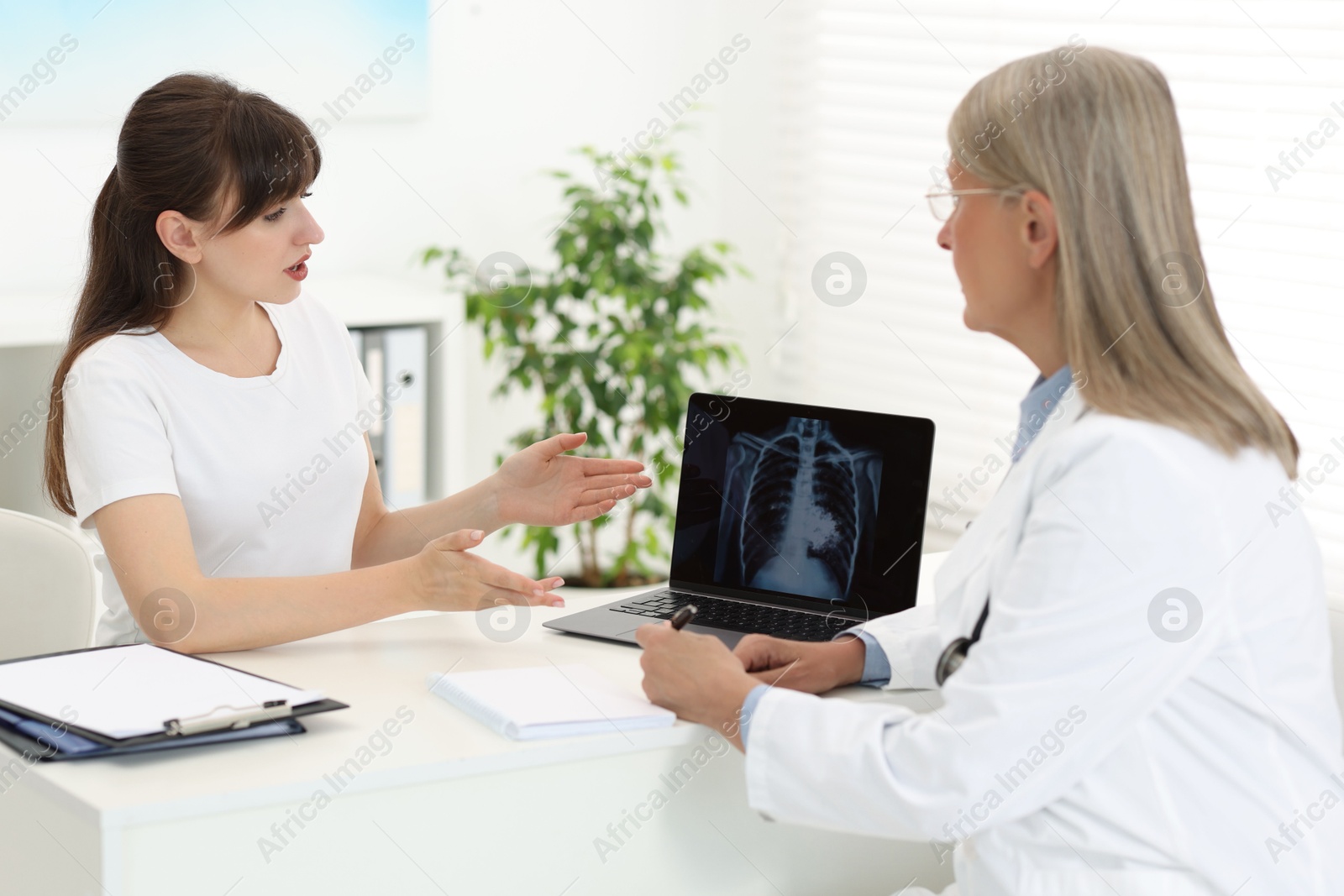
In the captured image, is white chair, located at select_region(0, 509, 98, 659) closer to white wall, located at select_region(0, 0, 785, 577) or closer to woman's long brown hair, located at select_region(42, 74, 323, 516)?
woman's long brown hair, located at select_region(42, 74, 323, 516)

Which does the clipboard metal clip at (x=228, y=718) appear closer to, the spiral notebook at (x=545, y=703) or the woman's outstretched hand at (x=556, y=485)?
the spiral notebook at (x=545, y=703)

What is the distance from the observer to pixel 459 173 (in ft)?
12.2

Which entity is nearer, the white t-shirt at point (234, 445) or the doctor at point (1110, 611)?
the doctor at point (1110, 611)

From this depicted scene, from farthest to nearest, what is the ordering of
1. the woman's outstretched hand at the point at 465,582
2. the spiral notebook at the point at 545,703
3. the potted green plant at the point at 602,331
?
1. the potted green plant at the point at 602,331
2. the woman's outstretched hand at the point at 465,582
3. the spiral notebook at the point at 545,703

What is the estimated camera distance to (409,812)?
4.13 ft

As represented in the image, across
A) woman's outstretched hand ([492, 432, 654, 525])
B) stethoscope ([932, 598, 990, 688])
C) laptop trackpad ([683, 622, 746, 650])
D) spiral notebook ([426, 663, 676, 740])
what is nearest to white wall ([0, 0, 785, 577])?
woman's outstretched hand ([492, 432, 654, 525])

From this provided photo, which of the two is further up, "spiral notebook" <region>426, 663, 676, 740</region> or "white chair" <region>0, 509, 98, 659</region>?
"spiral notebook" <region>426, 663, 676, 740</region>

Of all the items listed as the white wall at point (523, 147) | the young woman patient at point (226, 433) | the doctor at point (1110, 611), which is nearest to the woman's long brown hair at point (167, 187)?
the young woman patient at point (226, 433)

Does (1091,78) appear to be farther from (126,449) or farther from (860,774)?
(126,449)

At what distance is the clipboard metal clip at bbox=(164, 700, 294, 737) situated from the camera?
4.00 feet

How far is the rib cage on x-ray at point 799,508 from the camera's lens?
5.61ft

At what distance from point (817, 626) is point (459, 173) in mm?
2401

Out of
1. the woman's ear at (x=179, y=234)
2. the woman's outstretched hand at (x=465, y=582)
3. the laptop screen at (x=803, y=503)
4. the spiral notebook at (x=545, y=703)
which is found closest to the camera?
the spiral notebook at (x=545, y=703)

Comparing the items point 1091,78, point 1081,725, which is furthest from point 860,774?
point 1091,78
